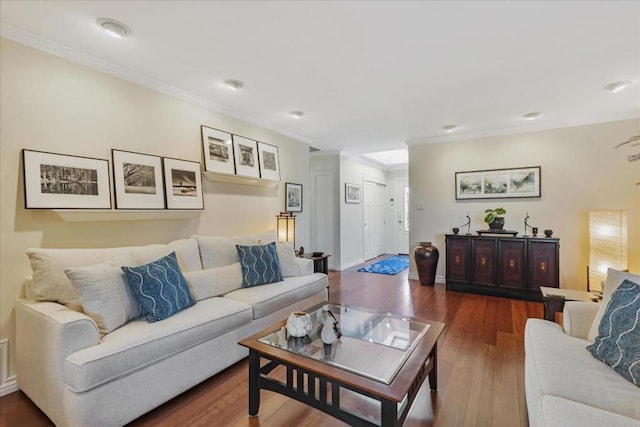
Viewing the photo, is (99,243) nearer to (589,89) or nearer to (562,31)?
(562,31)

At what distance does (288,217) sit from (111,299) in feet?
8.19

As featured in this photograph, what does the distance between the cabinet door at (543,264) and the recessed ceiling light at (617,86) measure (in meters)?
1.81

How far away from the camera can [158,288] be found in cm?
204

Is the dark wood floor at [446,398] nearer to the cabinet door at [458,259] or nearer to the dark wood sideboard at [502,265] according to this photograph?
the dark wood sideboard at [502,265]

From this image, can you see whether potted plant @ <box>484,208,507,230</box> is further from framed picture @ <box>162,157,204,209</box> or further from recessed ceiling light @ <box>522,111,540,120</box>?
framed picture @ <box>162,157,204,209</box>

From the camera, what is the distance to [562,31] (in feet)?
6.67

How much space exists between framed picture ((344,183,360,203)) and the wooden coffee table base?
14.5ft

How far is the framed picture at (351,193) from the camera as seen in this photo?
242 inches

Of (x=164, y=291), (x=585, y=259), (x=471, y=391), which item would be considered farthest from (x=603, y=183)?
(x=164, y=291)

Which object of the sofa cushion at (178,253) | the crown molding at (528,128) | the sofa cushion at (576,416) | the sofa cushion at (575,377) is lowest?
the sofa cushion at (575,377)

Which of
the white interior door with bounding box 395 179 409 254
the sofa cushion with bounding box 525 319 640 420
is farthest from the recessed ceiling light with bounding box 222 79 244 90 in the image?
the white interior door with bounding box 395 179 409 254

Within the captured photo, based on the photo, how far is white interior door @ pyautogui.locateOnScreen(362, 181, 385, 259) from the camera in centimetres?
702

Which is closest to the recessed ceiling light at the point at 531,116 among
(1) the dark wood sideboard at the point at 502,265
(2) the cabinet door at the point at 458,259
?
(1) the dark wood sideboard at the point at 502,265

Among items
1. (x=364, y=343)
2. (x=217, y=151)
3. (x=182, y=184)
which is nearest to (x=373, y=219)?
(x=217, y=151)
